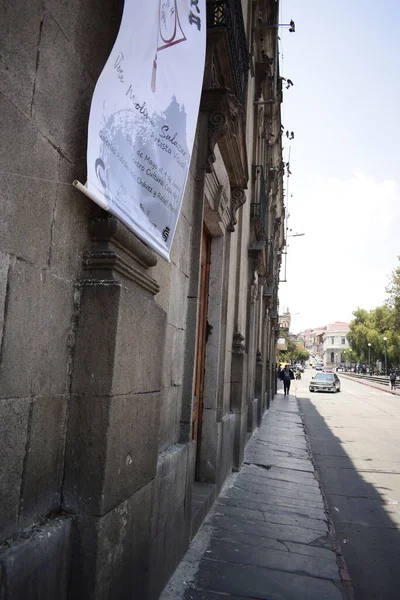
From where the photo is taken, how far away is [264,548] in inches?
161

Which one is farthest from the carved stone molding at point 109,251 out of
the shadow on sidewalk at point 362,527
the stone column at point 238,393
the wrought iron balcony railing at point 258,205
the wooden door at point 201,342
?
the wrought iron balcony railing at point 258,205

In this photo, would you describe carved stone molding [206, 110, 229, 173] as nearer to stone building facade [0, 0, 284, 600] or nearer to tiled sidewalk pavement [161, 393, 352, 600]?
stone building facade [0, 0, 284, 600]

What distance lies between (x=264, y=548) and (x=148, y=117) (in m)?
3.73

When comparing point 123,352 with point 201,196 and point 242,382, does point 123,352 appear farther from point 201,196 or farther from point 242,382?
point 242,382

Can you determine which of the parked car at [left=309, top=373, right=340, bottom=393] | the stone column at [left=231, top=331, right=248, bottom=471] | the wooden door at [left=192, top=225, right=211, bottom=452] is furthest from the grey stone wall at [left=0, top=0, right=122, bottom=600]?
the parked car at [left=309, top=373, right=340, bottom=393]

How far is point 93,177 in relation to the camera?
1.88 m

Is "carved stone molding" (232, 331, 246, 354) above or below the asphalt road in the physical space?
above

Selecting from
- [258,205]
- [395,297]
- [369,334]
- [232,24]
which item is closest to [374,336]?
[369,334]

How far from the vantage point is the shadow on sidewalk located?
148 inches

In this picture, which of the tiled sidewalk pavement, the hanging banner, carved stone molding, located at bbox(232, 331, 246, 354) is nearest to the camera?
the hanging banner

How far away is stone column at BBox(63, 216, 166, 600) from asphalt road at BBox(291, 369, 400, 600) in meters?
2.34

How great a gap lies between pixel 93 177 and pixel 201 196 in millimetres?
2388

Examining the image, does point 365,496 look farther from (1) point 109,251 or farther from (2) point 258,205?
(1) point 109,251

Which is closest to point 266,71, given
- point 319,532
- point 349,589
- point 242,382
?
point 242,382
